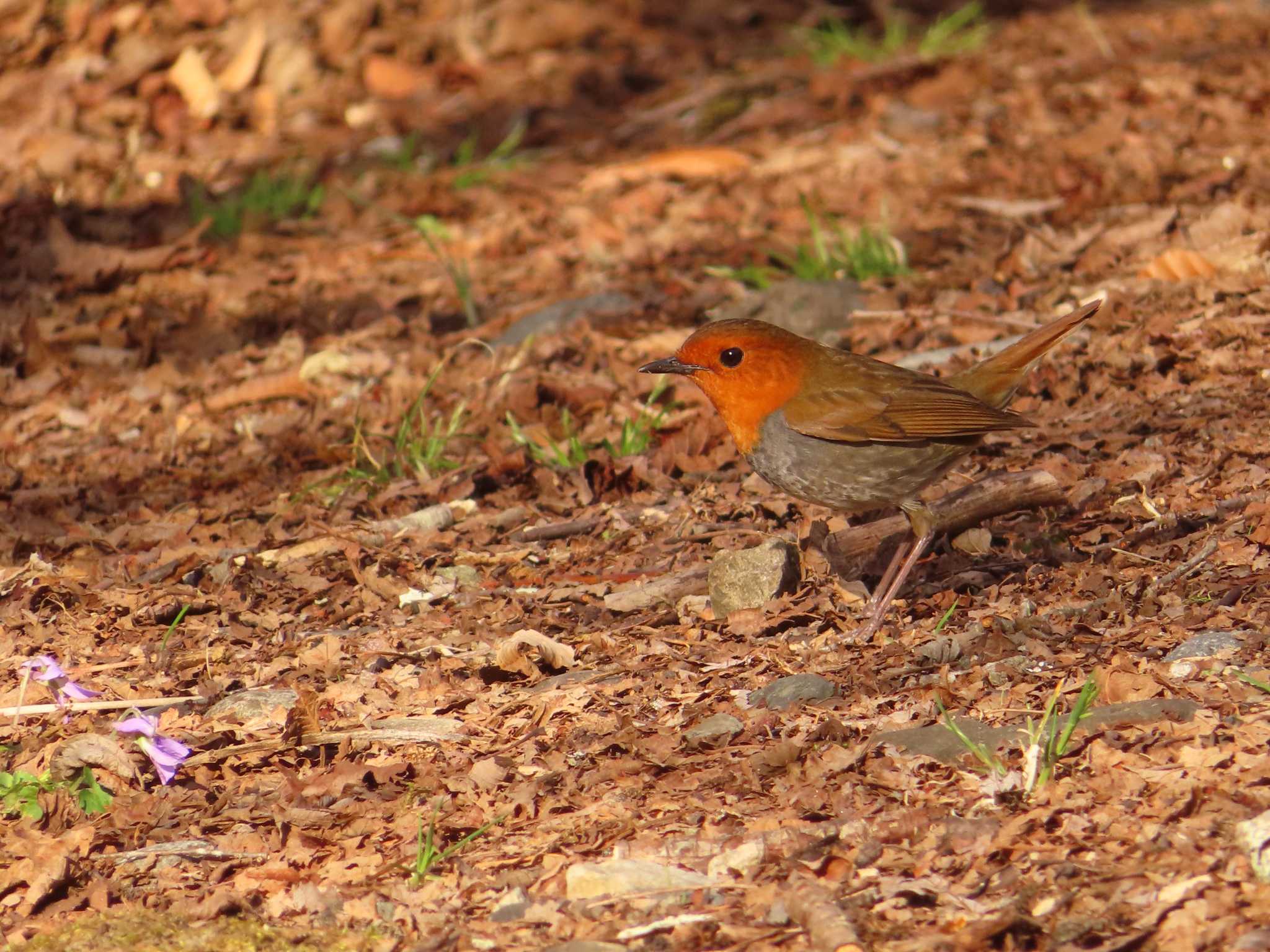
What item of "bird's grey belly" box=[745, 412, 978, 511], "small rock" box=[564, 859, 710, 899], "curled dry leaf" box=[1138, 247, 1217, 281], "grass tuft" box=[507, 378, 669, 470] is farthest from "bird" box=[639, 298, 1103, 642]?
"curled dry leaf" box=[1138, 247, 1217, 281]

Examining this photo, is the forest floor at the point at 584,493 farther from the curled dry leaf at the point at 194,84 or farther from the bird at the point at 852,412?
the bird at the point at 852,412

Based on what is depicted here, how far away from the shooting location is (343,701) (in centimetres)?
454

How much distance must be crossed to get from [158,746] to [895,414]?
2557mm

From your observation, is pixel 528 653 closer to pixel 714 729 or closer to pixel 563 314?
pixel 714 729

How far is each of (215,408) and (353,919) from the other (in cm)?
397

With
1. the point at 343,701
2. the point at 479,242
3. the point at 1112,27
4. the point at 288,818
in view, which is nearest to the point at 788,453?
the point at 343,701

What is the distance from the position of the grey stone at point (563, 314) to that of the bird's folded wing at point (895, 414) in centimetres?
241

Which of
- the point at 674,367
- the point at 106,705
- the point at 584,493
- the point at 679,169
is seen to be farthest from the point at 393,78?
the point at 106,705

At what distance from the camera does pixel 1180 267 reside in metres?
6.74

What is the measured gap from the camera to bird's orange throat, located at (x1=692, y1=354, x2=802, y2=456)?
205 inches

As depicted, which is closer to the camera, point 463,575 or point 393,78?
point 463,575

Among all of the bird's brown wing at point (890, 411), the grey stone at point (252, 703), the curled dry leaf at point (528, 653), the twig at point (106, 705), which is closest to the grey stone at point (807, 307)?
the bird's brown wing at point (890, 411)

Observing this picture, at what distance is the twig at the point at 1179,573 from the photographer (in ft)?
14.9

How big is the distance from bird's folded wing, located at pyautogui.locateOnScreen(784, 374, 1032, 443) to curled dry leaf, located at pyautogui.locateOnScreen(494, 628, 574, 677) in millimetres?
1137
